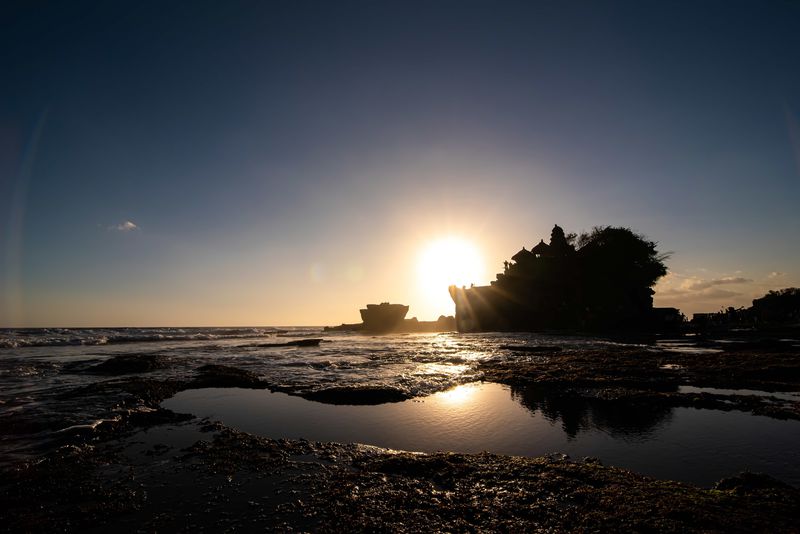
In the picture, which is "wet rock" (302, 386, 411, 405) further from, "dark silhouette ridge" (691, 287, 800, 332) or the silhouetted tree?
the silhouetted tree

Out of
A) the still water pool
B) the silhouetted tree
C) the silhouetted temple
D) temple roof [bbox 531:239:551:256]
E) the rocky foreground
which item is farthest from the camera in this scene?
temple roof [bbox 531:239:551:256]

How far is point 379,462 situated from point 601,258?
6503 centimetres

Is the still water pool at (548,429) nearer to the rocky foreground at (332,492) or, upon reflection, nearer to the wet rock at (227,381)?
the rocky foreground at (332,492)

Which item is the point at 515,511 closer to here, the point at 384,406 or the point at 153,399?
the point at 384,406

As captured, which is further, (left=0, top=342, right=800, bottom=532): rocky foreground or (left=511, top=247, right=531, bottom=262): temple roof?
(left=511, top=247, right=531, bottom=262): temple roof

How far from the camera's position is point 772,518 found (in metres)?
3.08

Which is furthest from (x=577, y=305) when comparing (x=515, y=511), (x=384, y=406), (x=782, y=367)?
(x=515, y=511)

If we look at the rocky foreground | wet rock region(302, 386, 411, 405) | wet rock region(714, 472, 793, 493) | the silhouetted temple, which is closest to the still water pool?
wet rock region(714, 472, 793, 493)

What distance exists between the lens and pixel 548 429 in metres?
6.41

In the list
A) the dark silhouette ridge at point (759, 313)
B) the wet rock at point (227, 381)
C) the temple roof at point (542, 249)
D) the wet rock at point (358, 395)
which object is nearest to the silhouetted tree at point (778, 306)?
the dark silhouette ridge at point (759, 313)

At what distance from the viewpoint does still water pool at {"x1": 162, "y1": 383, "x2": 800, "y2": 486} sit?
4.83 m

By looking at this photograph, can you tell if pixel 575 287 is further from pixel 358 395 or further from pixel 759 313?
pixel 358 395

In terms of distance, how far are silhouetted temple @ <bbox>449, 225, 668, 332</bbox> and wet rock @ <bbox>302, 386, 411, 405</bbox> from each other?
53.6 m

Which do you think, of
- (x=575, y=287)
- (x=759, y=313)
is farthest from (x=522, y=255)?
(x=759, y=313)
